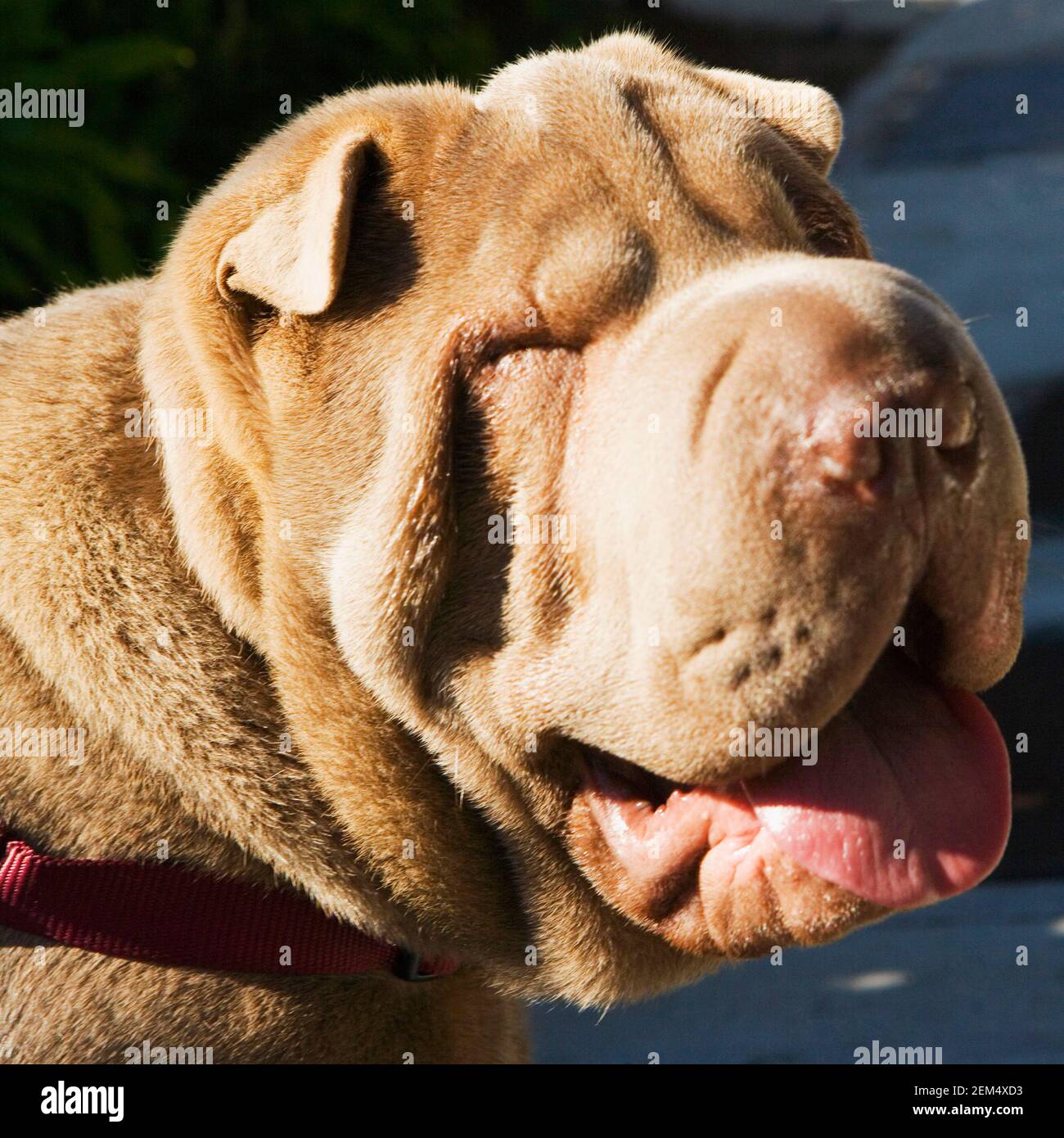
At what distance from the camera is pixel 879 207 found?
802cm

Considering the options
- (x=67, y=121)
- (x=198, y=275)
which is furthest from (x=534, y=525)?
(x=67, y=121)

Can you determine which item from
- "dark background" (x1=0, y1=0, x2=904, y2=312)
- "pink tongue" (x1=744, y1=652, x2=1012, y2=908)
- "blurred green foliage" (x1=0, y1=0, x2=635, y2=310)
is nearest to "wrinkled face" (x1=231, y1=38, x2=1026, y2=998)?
"pink tongue" (x1=744, y1=652, x2=1012, y2=908)

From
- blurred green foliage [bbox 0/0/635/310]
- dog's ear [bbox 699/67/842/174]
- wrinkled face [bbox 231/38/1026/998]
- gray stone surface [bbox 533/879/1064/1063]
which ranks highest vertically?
dog's ear [bbox 699/67/842/174]

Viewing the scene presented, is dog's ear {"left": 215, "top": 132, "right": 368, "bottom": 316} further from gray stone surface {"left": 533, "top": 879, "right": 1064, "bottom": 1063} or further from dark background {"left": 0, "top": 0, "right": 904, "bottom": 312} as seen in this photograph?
dark background {"left": 0, "top": 0, "right": 904, "bottom": 312}

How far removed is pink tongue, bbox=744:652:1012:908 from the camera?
7.30ft

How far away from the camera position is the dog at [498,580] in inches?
83.2

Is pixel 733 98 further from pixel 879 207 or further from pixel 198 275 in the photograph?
pixel 879 207

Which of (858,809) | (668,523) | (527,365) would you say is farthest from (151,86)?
(858,809)

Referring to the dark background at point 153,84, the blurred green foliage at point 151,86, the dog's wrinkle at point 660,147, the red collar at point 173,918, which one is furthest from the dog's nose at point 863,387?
the dark background at point 153,84

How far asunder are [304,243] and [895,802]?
3.71ft

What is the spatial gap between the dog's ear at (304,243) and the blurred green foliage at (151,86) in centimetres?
294

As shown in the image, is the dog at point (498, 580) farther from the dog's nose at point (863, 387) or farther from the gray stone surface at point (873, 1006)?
the gray stone surface at point (873, 1006)

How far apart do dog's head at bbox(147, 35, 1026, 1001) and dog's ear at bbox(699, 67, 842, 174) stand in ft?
0.36
